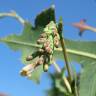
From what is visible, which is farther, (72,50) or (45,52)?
(72,50)

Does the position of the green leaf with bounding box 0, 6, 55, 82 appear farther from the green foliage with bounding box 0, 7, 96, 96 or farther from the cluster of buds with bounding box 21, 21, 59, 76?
the cluster of buds with bounding box 21, 21, 59, 76

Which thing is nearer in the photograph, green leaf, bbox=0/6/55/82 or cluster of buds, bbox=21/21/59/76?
cluster of buds, bbox=21/21/59/76

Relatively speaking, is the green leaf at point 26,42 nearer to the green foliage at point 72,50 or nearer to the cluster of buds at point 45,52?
the green foliage at point 72,50

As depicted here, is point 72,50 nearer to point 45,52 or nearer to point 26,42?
point 26,42

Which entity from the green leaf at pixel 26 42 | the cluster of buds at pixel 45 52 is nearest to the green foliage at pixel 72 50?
the green leaf at pixel 26 42

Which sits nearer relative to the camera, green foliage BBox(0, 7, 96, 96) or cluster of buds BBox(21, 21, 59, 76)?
cluster of buds BBox(21, 21, 59, 76)

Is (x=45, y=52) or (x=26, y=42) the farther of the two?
(x=26, y=42)

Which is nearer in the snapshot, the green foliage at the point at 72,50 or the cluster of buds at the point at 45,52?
the cluster of buds at the point at 45,52

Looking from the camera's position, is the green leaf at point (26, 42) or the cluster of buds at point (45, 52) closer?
the cluster of buds at point (45, 52)

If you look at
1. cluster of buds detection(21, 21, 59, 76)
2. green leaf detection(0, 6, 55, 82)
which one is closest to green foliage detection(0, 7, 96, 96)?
green leaf detection(0, 6, 55, 82)

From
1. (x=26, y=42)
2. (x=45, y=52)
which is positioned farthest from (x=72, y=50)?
(x=45, y=52)

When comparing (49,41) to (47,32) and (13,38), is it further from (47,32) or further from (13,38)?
(13,38)

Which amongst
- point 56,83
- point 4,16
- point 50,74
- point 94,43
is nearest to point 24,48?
point 94,43
